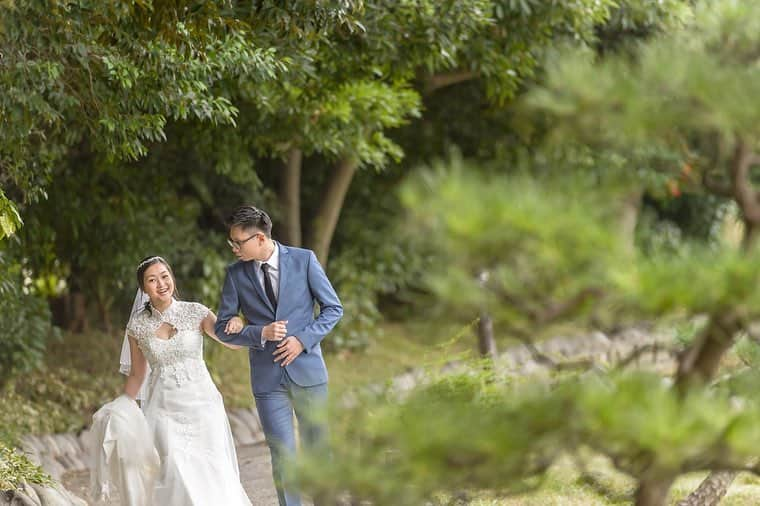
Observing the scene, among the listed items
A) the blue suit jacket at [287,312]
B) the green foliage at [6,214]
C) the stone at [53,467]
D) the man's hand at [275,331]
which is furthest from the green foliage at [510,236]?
the stone at [53,467]

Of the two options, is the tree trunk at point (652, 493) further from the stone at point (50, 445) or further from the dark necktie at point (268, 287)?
the stone at point (50, 445)

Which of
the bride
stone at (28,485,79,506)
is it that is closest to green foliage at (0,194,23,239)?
the bride

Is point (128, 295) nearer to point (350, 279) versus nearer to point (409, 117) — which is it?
point (350, 279)

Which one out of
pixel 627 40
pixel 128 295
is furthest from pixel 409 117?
pixel 128 295

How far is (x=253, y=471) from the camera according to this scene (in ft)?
26.2

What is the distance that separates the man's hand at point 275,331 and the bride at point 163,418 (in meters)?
0.37

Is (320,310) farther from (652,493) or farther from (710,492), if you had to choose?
(652,493)

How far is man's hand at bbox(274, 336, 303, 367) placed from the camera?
5.36 metres

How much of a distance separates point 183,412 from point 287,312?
77 cm

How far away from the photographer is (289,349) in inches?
211

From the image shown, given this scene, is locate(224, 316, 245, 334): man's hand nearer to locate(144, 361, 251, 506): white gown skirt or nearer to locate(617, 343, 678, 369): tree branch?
locate(144, 361, 251, 506): white gown skirt

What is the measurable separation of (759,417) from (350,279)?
9852 mm

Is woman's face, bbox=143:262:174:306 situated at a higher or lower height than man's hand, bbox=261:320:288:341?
higher

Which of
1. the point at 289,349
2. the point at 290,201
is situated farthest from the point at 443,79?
the point at 289,349
